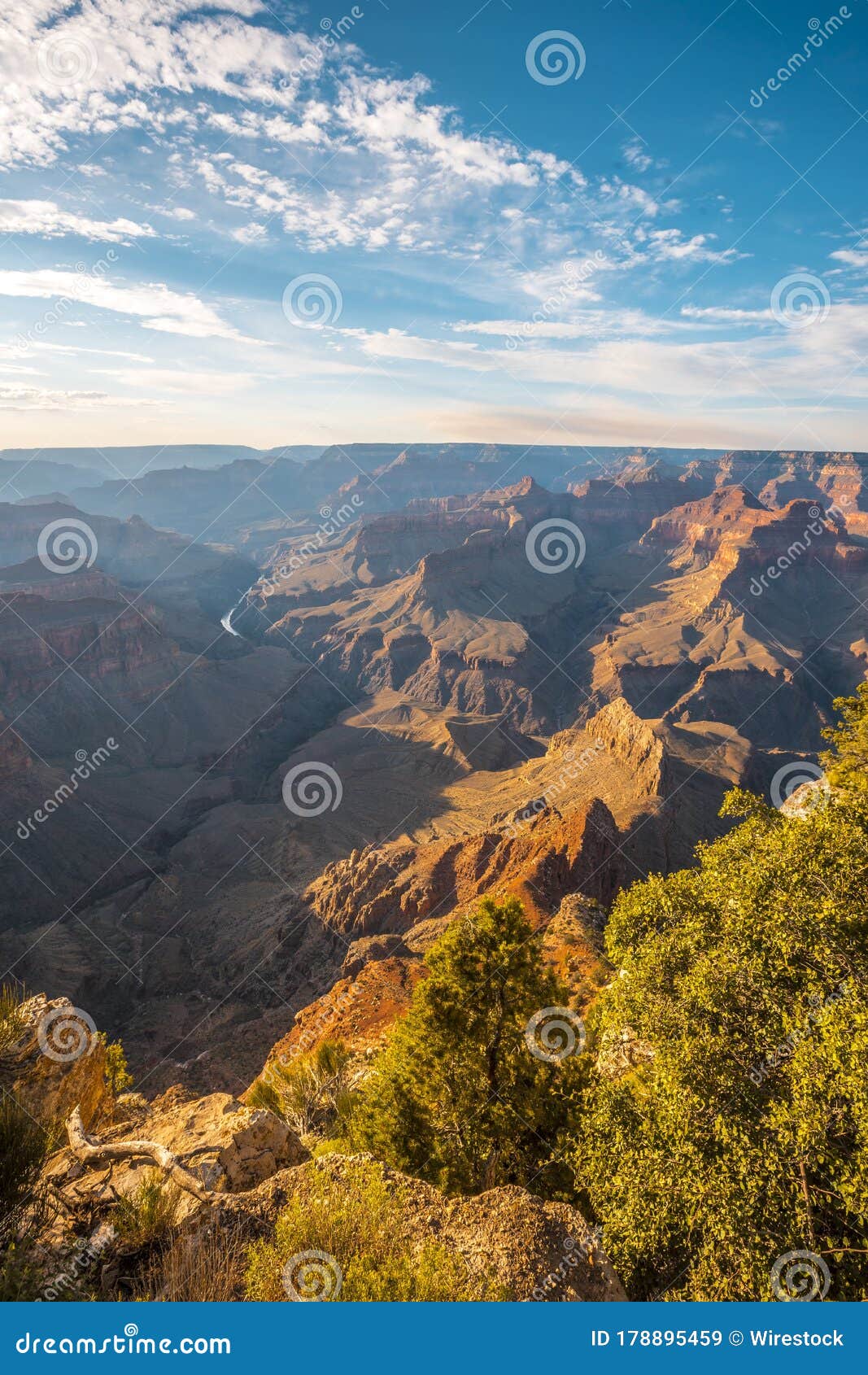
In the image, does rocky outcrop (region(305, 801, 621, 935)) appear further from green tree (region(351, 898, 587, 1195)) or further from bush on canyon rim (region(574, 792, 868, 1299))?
bush on canyon rim (region(574, 792, 868, 1299))

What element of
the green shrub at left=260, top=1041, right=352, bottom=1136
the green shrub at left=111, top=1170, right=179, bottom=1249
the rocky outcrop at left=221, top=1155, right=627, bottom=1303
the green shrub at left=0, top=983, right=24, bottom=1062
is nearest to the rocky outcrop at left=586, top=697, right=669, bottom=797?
the green shrub at left=260, top=1041, right=352, bottom=1136

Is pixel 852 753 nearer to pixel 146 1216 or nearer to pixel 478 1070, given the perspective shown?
pixel 478 1070

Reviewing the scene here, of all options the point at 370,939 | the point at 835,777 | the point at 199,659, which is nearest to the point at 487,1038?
the point at 835,777

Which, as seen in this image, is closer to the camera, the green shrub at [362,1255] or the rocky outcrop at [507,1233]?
the green shrub at [362,1255]

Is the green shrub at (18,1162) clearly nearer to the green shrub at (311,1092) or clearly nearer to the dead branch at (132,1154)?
the dead branch at (132,1154)

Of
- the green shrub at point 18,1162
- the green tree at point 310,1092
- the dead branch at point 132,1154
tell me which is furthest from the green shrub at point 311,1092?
the green shrub at point 18,1162
